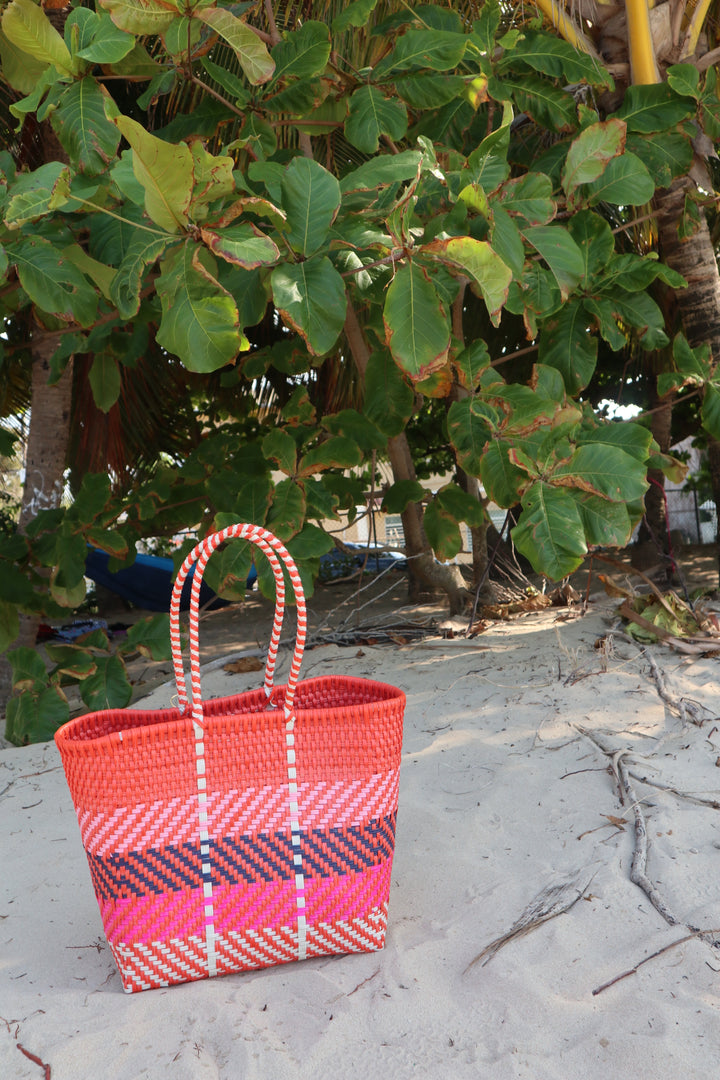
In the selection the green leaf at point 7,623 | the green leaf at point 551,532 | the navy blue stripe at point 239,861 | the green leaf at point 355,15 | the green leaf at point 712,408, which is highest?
the green leaf at point 355,15

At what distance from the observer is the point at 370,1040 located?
3.82 feet

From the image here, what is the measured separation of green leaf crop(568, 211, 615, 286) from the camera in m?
2.38

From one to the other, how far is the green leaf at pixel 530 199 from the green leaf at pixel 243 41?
25.3 inches

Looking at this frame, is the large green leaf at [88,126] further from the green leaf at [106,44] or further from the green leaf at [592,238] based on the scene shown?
the green leaf at [592,238]

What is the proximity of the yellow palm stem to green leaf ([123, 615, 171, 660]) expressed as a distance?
2688 millimetres

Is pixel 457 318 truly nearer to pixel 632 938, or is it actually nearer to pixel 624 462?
pixel 624 462

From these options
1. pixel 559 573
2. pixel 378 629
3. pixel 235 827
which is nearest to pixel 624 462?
pixel 559 573

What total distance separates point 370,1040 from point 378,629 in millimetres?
2661

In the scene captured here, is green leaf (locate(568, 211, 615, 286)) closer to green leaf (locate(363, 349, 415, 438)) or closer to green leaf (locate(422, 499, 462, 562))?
Answer: green leaf (locate(363, 349, 415, 438))

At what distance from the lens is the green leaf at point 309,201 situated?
1.62 meters

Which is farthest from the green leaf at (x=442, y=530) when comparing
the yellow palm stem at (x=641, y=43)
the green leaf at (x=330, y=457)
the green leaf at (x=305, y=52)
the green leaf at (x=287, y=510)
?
the yellow palm stem at (x=641, y=43)

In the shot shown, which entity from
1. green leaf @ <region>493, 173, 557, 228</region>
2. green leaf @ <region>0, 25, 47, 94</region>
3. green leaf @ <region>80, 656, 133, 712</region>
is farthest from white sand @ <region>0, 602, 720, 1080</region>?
green leaf @ <region>0, 25, 47, 94</region>

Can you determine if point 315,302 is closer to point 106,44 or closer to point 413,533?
point 106,44

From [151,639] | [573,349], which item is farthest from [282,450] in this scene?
[573,349]
